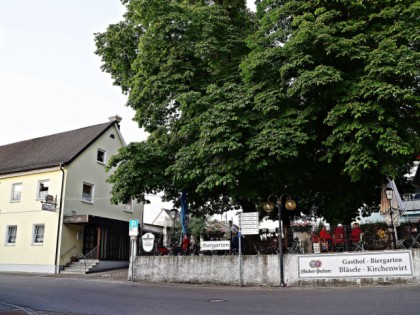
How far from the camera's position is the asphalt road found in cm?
955

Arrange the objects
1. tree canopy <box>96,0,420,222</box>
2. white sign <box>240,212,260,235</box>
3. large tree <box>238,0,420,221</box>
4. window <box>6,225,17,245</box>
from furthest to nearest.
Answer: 1. window <box>6,225,17,245</box>
2. white sign <box>240,212,260,235</box>
3. tree canopy <box>96,0,420,222</box>
4. large tree <box>238,0,420,221</box>

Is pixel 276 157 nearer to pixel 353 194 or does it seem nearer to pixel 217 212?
pixel 353 194

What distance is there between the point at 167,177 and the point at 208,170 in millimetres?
3532

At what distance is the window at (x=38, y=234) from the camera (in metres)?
25.4

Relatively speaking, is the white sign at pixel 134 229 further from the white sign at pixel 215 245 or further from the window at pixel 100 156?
the window at pixel 100 156

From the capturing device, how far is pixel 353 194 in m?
18.2

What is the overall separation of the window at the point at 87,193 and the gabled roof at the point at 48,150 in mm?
2486

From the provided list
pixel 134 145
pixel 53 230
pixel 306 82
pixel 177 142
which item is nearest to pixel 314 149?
pixel 306 82

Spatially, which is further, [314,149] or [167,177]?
[167,177]

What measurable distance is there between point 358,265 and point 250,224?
4.18 metres

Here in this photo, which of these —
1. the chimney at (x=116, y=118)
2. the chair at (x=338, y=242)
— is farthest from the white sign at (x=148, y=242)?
the chimney at (x=116, y=118)

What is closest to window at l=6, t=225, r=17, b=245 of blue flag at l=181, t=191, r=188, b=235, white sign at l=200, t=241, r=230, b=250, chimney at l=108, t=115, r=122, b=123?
chimney at l=108, t=115, r=122, b=123

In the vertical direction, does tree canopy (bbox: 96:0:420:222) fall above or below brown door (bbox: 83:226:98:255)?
above

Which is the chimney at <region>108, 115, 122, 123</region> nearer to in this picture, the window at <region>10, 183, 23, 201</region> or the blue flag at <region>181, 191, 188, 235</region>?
the window at <region>10, 183, 23, 201</region>
